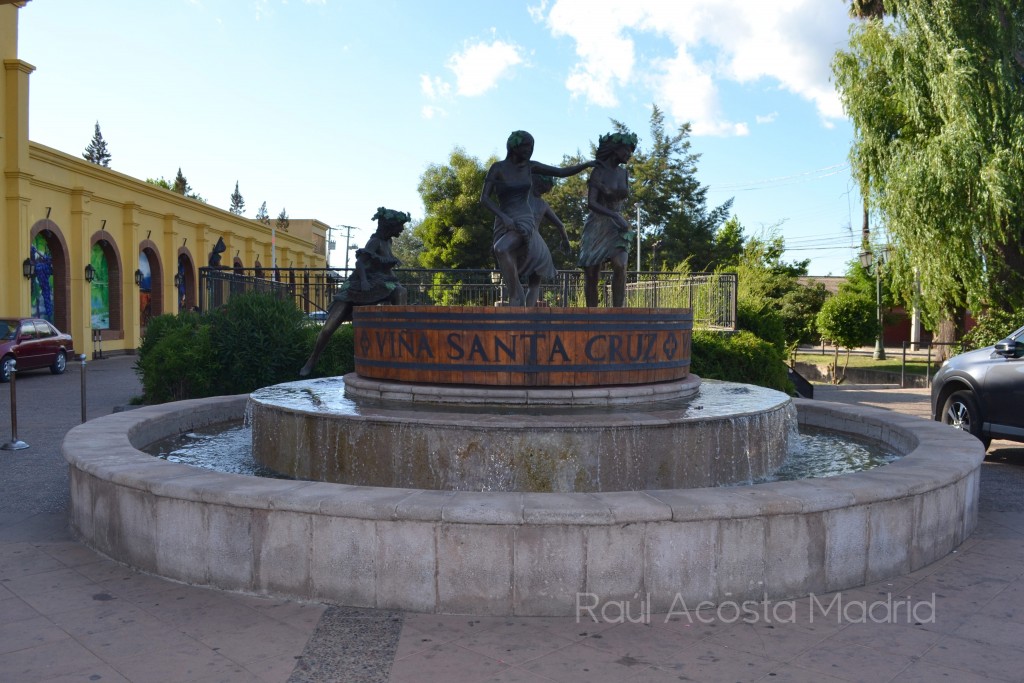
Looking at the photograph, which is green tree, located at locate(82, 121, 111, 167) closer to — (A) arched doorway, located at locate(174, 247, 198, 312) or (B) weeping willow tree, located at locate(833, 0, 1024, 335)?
(A) arched doorway, located at locate(174, 247, 198, 312)

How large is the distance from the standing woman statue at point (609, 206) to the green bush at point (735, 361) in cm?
666

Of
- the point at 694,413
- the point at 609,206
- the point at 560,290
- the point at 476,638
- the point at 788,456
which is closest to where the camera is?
the point at 476,638

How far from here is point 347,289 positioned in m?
9.27

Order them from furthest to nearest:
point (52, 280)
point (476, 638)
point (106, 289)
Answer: point (106, 289) → point (52, 280) → point (476, 638)

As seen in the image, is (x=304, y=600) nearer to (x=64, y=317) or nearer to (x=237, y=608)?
(x=237, y=608)

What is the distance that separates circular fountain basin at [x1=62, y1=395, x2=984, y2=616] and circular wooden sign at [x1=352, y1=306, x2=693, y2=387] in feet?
7.84

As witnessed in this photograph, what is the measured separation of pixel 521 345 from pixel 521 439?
144cm

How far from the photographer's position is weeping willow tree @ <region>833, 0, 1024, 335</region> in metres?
17.0

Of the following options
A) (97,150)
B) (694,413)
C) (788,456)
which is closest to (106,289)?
(788,456)

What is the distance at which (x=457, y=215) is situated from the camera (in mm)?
34625

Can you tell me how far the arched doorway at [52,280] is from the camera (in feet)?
86.5

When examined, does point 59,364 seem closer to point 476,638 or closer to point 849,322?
point 476,638

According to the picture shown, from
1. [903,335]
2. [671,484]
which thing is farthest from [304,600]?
[903,335]

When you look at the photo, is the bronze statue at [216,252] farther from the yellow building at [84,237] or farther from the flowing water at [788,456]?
the flowing water at [788,456]
